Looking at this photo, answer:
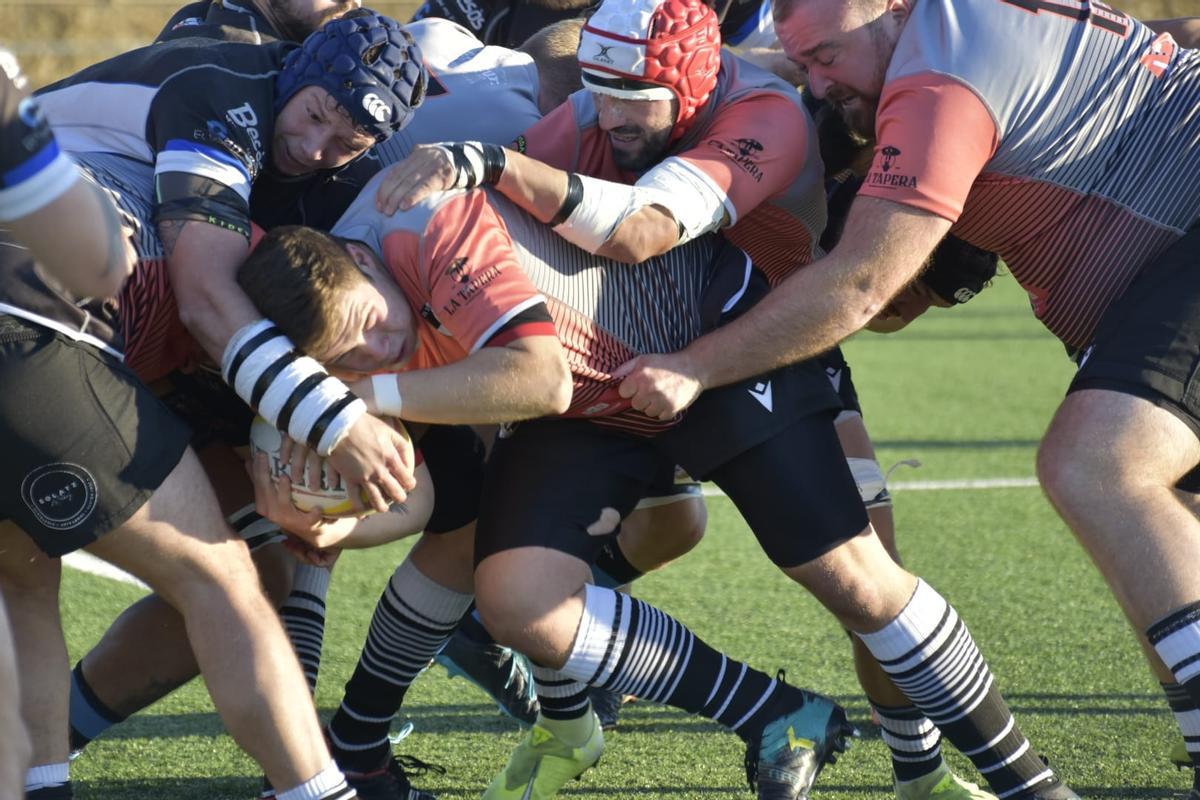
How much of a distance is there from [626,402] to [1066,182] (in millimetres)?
1196

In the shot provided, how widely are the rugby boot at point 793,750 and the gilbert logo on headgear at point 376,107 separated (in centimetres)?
179

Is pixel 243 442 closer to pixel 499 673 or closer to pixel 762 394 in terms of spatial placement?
pixel 499 673

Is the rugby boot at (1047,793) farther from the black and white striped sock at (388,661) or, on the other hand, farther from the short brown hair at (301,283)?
the short brown hair at (301,283)

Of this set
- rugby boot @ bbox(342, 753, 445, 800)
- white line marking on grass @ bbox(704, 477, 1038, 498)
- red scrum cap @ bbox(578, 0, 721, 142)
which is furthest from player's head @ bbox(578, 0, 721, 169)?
white line marking on grass @ bbox(704, 477, 1038, 498)

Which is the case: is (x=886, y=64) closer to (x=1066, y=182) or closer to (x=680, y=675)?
(x=1066, y=182)

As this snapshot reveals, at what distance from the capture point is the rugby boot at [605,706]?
4.56 metres

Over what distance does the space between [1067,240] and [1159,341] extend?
0.45 m

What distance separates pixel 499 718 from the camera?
474 centimetres

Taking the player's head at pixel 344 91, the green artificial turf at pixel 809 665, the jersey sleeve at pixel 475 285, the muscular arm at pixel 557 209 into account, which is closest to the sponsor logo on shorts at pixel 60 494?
the jersey sleeve at pixel 475 285

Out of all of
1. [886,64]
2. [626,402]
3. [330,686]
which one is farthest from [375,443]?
[330,686]

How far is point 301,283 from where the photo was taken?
10.3 ft

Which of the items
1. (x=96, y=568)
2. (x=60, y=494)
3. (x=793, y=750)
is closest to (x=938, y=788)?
(x=793, y=750)

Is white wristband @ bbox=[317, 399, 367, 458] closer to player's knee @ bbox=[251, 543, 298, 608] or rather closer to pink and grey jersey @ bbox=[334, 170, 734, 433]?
pink and grey jersey @ bbox=[334, 170, 734, 433]

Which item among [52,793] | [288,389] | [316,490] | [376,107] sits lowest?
[52,793]
